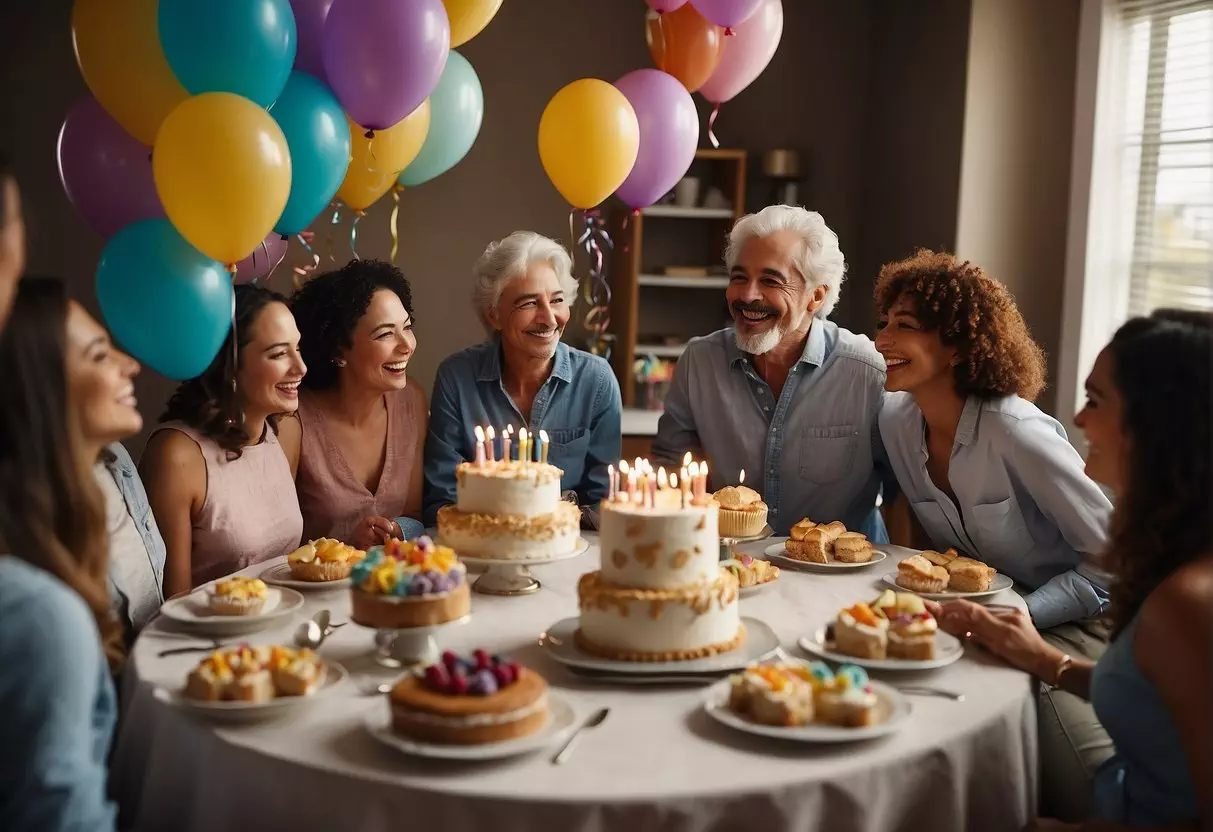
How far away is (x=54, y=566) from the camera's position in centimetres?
162

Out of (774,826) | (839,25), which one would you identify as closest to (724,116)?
(839,25)

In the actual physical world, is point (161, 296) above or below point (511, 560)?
above

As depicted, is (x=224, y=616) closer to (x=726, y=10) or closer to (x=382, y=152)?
(x=382, y=152)

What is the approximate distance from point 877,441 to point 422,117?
172 cm

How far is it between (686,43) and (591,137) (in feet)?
1.82

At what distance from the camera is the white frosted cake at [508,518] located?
2.31m

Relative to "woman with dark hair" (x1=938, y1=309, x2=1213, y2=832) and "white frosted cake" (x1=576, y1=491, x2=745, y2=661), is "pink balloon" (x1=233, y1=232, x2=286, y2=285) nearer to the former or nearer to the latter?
"white frosted cake" (x1=576, y1=491, x2=745, y2=661)

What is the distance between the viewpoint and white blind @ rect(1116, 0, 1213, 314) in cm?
438

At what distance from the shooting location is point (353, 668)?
2018 millimetres

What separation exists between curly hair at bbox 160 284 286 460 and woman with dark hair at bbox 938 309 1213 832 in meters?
2.05

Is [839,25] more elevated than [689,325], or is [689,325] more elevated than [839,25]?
[839,25]

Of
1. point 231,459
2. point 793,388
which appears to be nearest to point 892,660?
point 793,388

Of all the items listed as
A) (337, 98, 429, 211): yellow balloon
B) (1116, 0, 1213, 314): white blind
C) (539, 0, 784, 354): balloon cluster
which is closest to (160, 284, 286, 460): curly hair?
(337, 98, 429, 211): yellow balloon

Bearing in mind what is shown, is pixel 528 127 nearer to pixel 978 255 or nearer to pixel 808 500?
pixel 978 255
